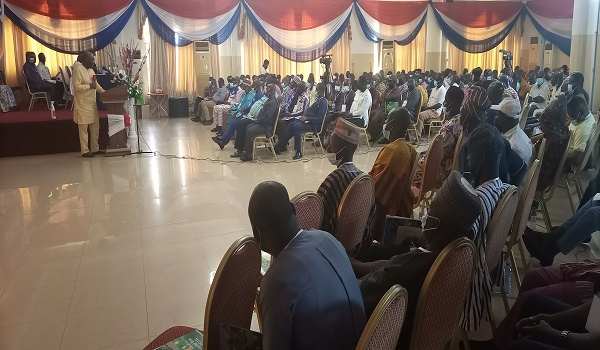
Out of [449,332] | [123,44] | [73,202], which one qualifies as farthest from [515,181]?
[123,44]

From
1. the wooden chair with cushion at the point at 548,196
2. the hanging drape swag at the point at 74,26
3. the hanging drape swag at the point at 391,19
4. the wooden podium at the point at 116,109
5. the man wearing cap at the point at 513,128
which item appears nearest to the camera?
the man wearing cap at the point at 513,128

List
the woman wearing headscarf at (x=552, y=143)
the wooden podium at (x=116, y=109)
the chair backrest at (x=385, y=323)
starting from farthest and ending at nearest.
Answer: the wooden podium at (x=116, y=109) → the woman wearing headscarf at (x=552, y=143) → the chair backrest at (x=385, y=323)

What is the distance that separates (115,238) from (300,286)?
10.6 feet

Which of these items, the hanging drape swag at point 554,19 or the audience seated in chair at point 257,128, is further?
the hanging drape swag at point 554,19

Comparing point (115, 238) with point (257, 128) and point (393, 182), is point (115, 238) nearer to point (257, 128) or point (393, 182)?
point (393, 182)

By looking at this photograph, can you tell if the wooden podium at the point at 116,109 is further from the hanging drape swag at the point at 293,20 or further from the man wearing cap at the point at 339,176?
the man wearing cap at the point at 339,176

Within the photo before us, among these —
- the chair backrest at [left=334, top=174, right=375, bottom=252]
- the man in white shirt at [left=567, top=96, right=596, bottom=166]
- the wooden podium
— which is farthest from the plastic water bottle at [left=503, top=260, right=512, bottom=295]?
the wooden podium

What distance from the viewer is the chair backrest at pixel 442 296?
1512mm

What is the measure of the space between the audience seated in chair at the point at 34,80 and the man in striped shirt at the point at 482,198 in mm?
10831

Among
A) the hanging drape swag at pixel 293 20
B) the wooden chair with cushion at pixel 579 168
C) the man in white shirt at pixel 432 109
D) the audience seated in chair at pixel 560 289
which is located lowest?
the audience seated in chair at pixel 560 289

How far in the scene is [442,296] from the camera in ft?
5.13

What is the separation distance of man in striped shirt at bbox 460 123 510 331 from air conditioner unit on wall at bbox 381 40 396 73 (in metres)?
13.7

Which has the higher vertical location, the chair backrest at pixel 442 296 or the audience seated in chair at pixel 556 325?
the chair backrest at pixel 442 296

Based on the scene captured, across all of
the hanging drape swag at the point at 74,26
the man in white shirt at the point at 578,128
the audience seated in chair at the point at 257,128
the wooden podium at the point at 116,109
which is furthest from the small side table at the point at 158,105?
the man in white shirt at the point at 578,128
